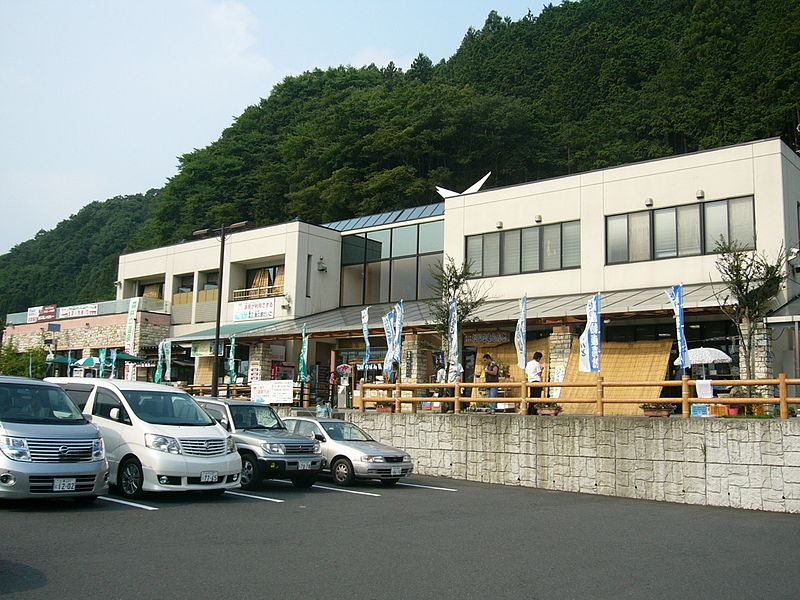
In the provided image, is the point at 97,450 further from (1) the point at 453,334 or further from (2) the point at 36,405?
(1) the point at 453,334

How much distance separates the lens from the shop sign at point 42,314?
129 ft

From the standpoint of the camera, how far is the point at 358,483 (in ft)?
54.2

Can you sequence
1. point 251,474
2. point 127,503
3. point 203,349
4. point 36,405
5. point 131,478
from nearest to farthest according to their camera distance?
point 36,405
point 127,503
point 131,478
point 251,474
point 203,349

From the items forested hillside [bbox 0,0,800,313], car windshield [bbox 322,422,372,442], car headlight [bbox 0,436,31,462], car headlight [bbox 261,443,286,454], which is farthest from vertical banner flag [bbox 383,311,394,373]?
forested hillside [bbox 0,0,800,313]

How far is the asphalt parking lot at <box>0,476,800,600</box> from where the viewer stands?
6750 mm

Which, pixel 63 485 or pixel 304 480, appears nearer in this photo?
pixel 63 485

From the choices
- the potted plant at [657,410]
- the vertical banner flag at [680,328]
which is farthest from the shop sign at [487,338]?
the potted plant at [657,410]

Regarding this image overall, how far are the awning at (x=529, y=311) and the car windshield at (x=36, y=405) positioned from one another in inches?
548

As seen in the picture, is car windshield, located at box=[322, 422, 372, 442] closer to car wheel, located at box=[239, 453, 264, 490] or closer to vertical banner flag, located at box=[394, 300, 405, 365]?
car wheel, located at box=[239, 453, 264, 490]

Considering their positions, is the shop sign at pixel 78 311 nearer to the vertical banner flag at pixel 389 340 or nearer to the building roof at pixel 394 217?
the building roof at pixel 394 217

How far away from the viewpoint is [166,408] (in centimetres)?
1292

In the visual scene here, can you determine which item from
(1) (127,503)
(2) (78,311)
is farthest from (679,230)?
(2) (78,311)

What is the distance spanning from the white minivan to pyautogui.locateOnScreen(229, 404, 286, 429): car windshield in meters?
2.16

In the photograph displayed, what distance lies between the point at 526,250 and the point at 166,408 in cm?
1544
